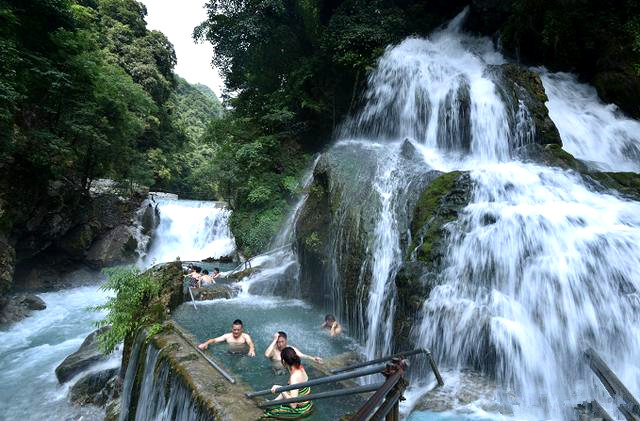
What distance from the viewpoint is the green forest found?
568 inches

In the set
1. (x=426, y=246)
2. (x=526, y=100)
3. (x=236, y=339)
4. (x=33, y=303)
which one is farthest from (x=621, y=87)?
(x=33, y=303)

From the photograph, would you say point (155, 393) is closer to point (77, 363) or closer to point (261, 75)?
point (77, 363)

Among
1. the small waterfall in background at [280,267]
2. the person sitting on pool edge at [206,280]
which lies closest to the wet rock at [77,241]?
the person sitting on pool edge at [206,280]

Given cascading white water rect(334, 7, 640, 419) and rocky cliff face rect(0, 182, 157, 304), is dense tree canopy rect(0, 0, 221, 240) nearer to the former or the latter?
rocky cliff face rect(0, 182, 157, 304)

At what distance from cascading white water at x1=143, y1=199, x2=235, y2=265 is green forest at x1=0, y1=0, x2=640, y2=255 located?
14.1ft

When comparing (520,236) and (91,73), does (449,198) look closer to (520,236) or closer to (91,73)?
(520,236)

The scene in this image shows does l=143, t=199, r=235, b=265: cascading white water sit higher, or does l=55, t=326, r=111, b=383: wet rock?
l=143, t=199, r=235, b=265: cascading white water

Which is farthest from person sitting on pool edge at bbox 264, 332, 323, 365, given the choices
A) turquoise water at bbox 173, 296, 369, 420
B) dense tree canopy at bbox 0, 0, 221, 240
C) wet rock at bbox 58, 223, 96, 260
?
wet rock at bbox 58, 223, 96, 260

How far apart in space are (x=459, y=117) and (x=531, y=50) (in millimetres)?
7234

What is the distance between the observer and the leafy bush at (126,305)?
27.1 ft

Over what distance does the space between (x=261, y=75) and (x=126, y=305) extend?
52.1 ft

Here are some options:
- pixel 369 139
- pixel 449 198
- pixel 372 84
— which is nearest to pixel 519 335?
pixel 449 198

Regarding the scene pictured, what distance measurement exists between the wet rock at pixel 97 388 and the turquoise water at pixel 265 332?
1947 mm

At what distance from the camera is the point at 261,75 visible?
20.8 metres
